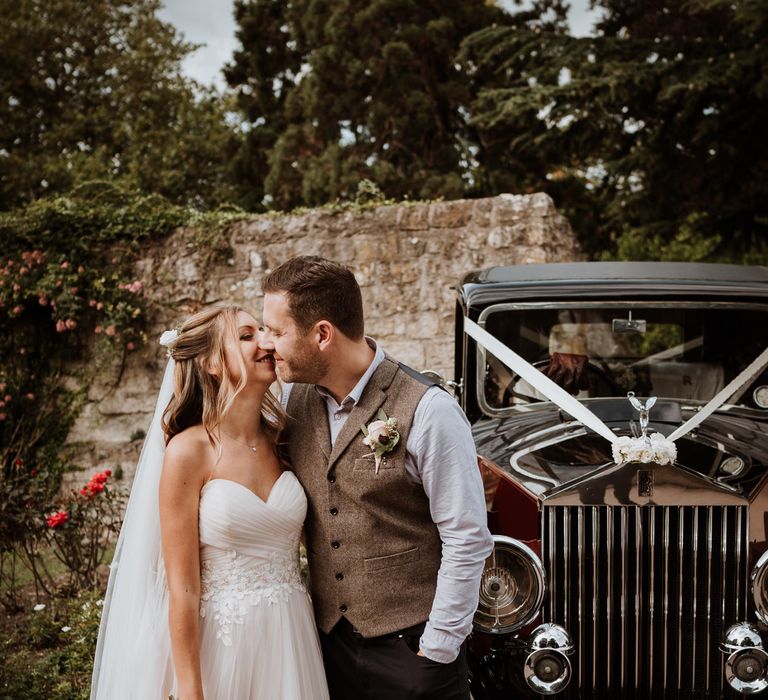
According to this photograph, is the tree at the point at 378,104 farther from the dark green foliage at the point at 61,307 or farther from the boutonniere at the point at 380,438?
the boutonniere at the point at 380,438

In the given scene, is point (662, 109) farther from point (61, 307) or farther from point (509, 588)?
point (509, 588)

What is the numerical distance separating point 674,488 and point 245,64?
16392mm

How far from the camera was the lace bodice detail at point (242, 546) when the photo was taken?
2.35 m

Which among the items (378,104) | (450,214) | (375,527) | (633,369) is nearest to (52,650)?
(375,527)

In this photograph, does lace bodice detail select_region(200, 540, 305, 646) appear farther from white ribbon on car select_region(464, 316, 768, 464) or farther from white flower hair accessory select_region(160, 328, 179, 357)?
white ribbon on car select_region(464, 316, 768, 464)

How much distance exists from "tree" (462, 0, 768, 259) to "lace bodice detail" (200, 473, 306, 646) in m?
8.50

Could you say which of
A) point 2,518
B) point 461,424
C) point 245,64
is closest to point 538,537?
point 461,424

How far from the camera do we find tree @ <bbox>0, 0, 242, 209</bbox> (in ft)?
61.6

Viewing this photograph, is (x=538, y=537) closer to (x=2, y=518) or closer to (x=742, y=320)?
(x=742, y=320)

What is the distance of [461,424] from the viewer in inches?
90.4

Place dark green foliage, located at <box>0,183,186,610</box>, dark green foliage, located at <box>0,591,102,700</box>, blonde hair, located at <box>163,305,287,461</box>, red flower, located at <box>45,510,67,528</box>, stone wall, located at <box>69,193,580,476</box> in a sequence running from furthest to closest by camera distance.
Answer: dark green foliage, located at <box>0,183,186,610</box>
stone wall, located at <box>69,193,580,476</box>
red flower, located at <box>45,510,67,528</box>
dark green foliage, located at <box>0,591,102,700</box>
blonde hair, located at <box>163,305,287,461</box>

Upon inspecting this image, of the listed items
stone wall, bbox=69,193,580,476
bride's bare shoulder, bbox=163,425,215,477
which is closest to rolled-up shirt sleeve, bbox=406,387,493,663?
bride's bare shoulder, bbox=163,425,215,477

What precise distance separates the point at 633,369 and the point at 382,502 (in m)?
2.27

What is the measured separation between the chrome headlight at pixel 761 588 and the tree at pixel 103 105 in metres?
16.8
